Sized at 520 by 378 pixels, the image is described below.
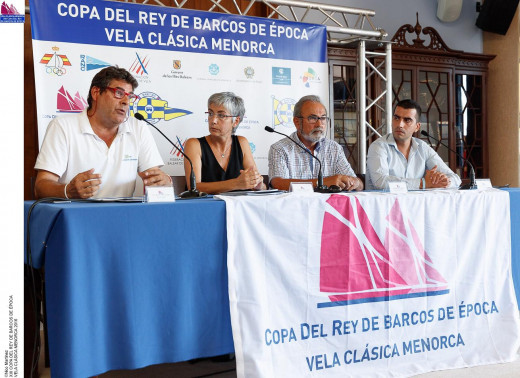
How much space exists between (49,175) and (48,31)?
5.18 ft

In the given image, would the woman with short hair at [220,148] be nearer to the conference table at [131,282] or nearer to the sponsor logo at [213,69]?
the conference table at [131,282]

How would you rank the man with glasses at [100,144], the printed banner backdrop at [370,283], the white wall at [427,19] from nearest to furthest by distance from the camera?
1. the printed banner backdrop at [370,283]
2. the man with glasses at [100,144]
3. the white wall at [427,19]

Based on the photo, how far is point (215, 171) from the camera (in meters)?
2.98

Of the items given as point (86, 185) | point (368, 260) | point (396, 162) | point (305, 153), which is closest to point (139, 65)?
point (305, 153)

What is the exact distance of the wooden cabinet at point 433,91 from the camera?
5355 millimetres

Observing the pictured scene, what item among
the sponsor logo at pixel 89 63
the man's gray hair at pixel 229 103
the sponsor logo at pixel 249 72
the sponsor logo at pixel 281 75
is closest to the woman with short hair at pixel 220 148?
the man's gray hair at pixel 229 103

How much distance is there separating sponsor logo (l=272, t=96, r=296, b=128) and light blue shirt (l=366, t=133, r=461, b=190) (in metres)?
1.24

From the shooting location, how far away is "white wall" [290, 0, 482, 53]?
239 inches

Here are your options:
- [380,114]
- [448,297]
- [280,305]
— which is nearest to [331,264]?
[280,305]

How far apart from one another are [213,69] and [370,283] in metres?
2.46

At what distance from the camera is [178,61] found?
13.2 feet

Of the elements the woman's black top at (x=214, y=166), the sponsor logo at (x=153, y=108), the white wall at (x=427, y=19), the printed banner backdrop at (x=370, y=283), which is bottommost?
the printed banner backdrop at (x=370, y=283)

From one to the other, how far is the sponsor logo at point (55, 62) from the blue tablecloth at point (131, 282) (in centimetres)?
202

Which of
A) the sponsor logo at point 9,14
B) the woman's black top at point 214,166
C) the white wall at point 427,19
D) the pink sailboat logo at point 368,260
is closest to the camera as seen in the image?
the sponsor logo at point 9,14
